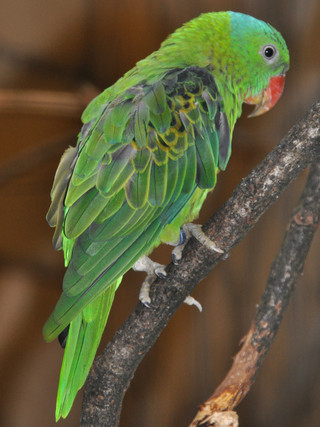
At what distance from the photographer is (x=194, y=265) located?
90 centimetres

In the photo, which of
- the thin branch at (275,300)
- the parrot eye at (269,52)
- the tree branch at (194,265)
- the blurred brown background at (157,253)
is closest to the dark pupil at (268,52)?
the parrot eye at (269,52)

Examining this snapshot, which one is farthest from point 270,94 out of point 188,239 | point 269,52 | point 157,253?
point 157,253

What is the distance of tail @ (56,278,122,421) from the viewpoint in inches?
36.0

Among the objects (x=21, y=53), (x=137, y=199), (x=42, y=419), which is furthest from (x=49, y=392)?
(x=21, y=53)

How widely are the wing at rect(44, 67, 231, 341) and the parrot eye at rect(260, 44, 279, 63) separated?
22 cm

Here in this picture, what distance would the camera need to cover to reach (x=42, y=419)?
4.92 feet

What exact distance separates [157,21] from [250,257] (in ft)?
2.62

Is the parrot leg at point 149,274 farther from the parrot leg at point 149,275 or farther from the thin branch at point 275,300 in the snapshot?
the thin branch at point 275,300

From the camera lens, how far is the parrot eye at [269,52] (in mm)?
1133

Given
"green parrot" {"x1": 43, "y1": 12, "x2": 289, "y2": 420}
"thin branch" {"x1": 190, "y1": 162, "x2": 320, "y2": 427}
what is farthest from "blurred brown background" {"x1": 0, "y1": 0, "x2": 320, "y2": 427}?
"thin branch" {"x1": 190, "y1": 162, "x2": 320, "y2": 427}

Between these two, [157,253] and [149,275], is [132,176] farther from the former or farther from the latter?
[157,253]

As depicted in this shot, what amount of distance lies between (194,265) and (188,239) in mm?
54

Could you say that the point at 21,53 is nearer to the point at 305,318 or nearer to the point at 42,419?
the point at 42,419

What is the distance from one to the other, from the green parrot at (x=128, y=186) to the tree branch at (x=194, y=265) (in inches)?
1.1
